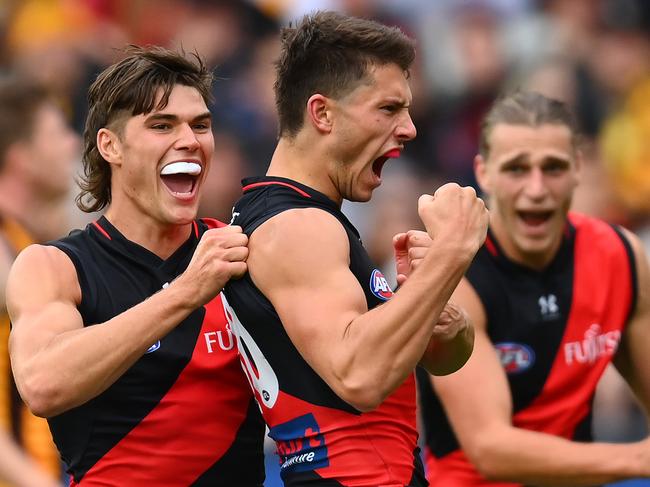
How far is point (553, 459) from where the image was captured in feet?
17.3

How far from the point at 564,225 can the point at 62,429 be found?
257cm

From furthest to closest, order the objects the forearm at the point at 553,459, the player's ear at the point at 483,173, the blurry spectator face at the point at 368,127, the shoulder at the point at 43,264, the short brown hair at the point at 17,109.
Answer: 1. the short brown hair at the point at 17,109
2. the player's ear at the point at 483,173
3. the forearm at the point at 553,459
4. the shoulder at the point at 43,264
5. the blurry spectator face at the point at 368,127

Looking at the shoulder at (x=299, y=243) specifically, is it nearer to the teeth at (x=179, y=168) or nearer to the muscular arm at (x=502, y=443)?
the teeth at (x=179, y=168)

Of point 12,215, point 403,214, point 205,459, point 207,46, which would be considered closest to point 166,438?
point 205,459

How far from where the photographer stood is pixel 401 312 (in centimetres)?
377

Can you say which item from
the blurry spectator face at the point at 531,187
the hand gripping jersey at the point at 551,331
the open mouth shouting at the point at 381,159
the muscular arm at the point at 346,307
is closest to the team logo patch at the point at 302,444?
the muscular arm at the point at 346,307

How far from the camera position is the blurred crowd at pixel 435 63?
992 cm

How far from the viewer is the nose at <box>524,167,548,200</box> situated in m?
5.79

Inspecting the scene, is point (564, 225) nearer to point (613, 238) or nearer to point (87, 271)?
point (613, 238)

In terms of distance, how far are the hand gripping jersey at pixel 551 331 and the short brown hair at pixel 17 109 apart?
2.48 m

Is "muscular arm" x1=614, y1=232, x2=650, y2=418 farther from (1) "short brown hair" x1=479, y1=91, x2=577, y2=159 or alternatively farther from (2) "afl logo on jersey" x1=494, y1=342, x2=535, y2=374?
(1) "short brown hair" x1=479, y1=91, x2=577, y2=159

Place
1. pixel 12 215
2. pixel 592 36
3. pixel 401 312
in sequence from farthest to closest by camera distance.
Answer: pixel 592 36
pixel 12 215
pixel 401 312

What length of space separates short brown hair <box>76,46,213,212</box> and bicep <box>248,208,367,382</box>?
1.01 metres

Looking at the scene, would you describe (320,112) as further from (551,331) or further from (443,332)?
(551,331)
